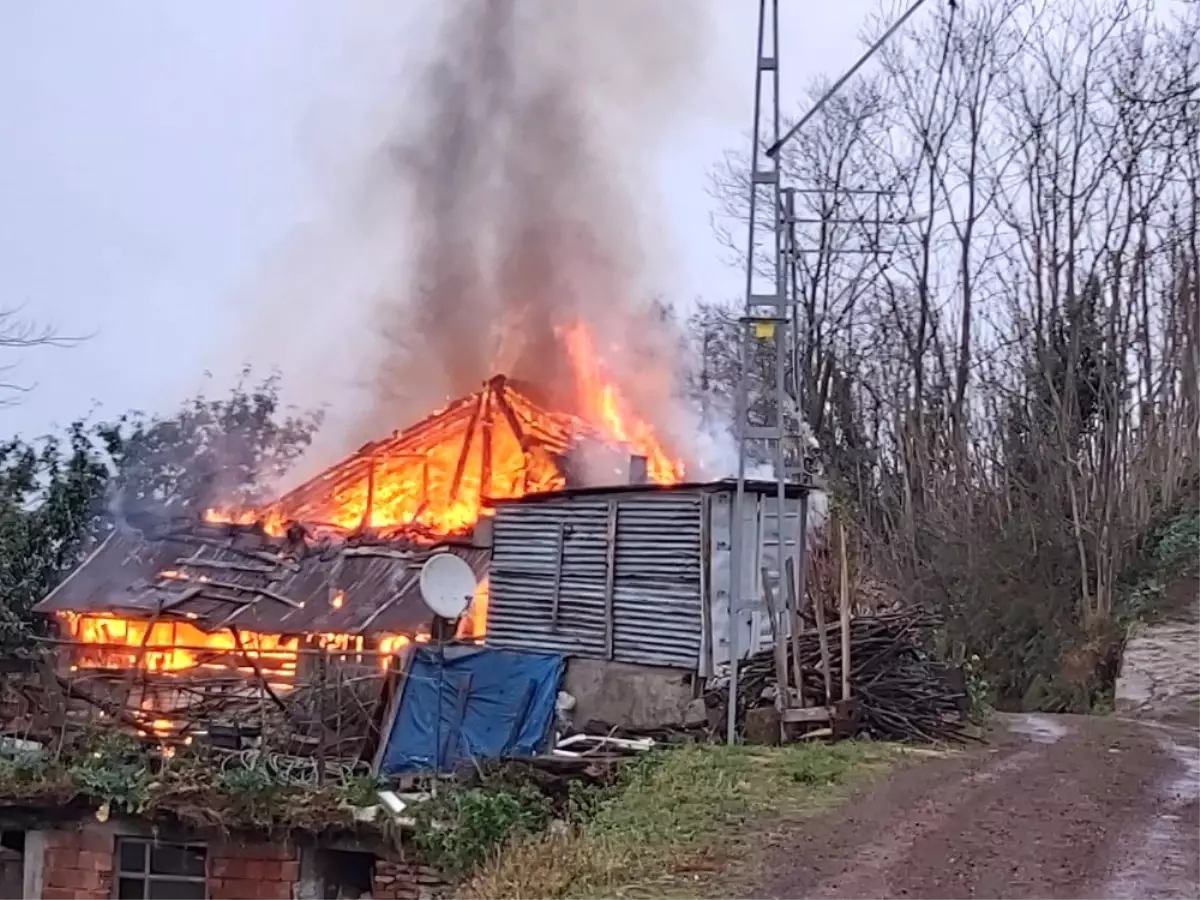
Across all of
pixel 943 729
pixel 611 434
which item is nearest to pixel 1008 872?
pixel 943 729

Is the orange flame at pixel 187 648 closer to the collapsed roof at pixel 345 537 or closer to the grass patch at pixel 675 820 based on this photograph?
the collapsed roof at pixel 345 537

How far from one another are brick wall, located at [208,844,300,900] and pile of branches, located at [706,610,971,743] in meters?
4.89

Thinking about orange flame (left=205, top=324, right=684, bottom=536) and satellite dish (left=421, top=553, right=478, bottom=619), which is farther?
orange flame (left=205, top=324, right=684, bottom=536)

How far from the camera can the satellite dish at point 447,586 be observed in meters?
18.5

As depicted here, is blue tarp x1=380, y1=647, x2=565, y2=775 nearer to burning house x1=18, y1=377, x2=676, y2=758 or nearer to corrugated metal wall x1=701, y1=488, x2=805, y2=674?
burning house x1=18, y1=377, x2=676, y2=758

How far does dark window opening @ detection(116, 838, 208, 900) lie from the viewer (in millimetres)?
15164

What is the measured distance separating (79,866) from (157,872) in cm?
84

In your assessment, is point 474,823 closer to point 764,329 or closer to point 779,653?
point 779,653

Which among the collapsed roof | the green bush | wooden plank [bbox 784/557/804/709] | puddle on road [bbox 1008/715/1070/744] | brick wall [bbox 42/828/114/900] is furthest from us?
the collapsed roof

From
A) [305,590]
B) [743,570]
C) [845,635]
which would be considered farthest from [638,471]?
[845,635]

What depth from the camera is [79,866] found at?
597 inches

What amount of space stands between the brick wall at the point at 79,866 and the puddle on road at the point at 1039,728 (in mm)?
10193

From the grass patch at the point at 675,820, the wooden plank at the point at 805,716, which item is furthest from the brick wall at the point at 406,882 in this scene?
the wooden plank at the point at 805,716

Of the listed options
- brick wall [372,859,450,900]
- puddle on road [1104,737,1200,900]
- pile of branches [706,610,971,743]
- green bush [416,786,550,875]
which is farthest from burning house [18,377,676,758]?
puddle on road [1104,737,1200,900]
